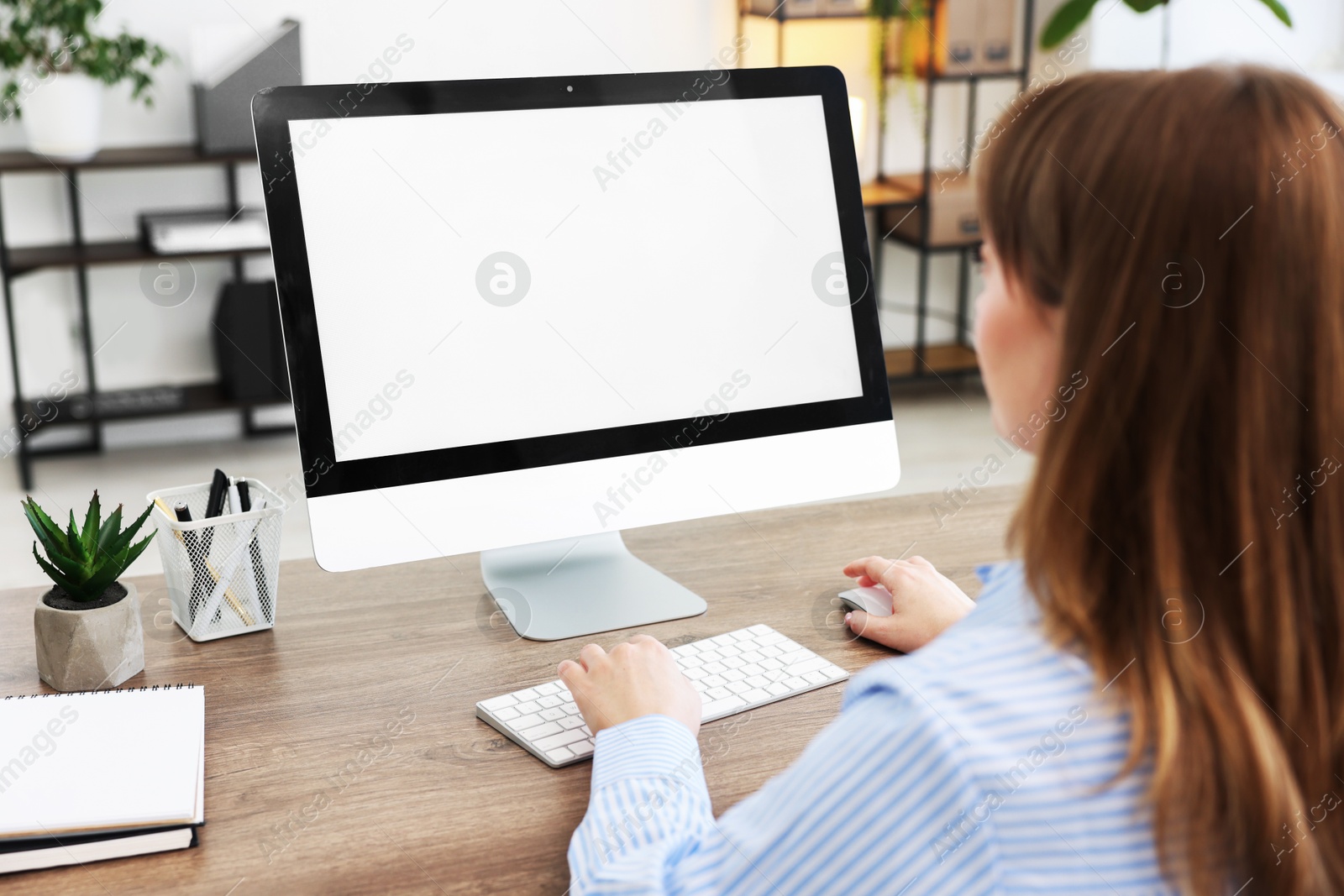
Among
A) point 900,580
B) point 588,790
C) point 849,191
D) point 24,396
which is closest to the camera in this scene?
point 588,790

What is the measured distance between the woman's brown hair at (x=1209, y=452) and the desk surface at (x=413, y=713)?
13.8 inches

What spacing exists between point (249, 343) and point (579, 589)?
9.07 ft

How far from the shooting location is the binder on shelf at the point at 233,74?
10.9 ft

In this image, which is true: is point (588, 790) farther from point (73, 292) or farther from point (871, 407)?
point (73, 292)

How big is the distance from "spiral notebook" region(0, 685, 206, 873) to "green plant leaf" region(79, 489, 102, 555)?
12 cm

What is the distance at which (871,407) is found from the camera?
1207 mm

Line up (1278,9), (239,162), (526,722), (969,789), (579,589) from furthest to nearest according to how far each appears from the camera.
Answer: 1. (239,162)
2. (1278,9)
3. (579,589)
4. (526,722)
5. (969,789)

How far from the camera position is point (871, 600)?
3.58 ft

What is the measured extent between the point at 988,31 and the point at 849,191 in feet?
10.4

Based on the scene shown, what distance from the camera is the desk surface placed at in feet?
2.43

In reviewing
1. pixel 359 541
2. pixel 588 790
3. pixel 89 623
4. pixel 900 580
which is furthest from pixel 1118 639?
pixel 89 623

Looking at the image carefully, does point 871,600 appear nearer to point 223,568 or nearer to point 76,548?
point 223,568

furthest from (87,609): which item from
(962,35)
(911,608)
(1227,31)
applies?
(1227,31)

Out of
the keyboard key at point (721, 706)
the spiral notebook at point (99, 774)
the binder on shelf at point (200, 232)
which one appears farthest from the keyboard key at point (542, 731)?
the binder on shelf at point (200, 232)
